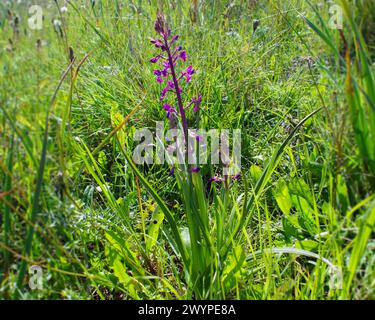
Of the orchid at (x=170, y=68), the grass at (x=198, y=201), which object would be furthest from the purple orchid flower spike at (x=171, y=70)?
the grass at (x=198, y=201)

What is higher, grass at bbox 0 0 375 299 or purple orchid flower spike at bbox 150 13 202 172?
purple orchid flower spike at bbox 150 13 202 172

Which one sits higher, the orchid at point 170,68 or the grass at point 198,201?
the orchid at point 170,68

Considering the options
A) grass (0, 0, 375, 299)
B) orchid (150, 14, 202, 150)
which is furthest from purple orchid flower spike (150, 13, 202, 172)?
grass (0, 0, 375, 299)

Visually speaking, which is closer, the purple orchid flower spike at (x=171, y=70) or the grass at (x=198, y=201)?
the grass at (x=198, y=201)

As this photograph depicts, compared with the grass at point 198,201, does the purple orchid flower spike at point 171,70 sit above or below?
above

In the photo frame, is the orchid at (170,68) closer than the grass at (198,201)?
No

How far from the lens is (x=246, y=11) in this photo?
9.02ft

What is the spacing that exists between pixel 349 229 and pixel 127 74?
1.54 meters

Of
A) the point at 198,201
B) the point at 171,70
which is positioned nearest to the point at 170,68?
the point at 171,70

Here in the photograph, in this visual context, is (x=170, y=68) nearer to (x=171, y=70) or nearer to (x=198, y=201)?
(x=171, y=70)

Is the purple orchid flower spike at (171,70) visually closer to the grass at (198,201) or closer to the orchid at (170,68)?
the orchid at (170,68)

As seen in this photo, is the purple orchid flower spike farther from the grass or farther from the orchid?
the grass

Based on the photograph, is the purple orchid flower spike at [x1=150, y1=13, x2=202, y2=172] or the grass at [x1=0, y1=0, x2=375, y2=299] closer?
the grass at [x1=0, y1=0, x2=375, y2=299]
